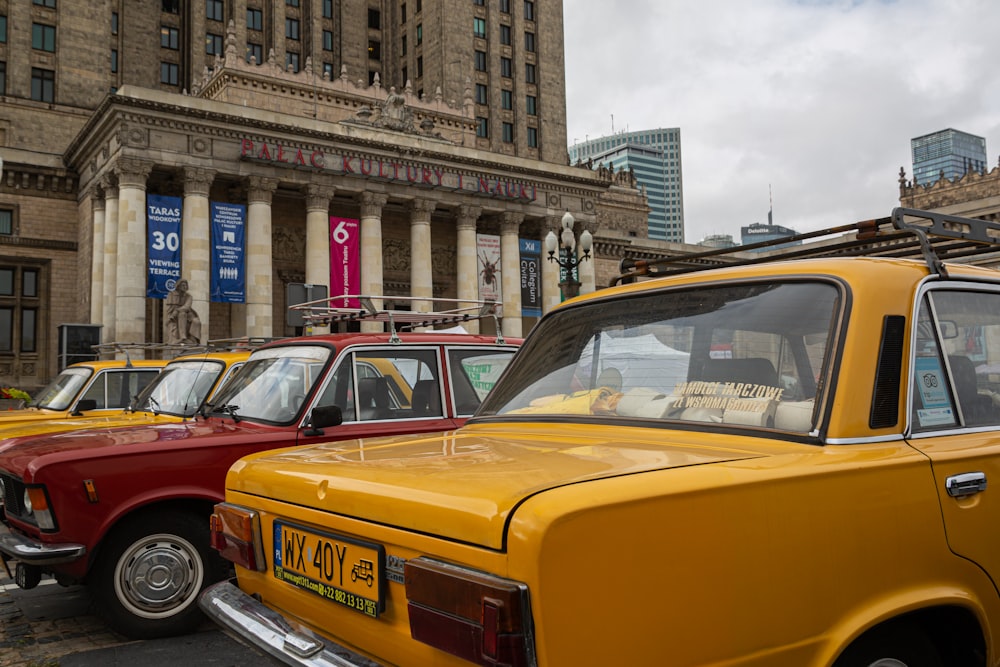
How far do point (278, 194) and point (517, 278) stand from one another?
1353 cm

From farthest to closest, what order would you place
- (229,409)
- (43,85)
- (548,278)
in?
(548,278) → (43,85) → (229,409)

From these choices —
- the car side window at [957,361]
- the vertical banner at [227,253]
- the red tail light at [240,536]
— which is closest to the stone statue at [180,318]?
the vertical banner at [227,253]

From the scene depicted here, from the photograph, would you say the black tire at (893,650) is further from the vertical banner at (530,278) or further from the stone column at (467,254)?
the vertical banner at (530,278)

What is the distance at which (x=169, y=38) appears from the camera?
52688 millimetres

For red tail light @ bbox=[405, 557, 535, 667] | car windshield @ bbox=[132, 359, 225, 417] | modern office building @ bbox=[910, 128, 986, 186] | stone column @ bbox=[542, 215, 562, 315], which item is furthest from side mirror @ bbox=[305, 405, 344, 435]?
modern office building @ bbox=[910, 128, 986, 186]

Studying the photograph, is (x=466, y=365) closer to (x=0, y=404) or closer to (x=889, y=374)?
(x=889, y=374)

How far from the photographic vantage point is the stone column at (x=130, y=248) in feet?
104

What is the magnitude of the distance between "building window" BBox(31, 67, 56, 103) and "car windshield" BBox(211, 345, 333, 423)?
4165 cm

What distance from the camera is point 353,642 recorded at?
2320mm

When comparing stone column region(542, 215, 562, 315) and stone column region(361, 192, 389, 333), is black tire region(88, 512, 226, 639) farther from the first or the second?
stone column region(542, 215, 562, 315)

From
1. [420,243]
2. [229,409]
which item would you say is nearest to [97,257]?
[420,243]

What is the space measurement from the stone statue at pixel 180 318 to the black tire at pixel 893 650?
85.1 feet

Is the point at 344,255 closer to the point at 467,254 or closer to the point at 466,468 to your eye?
the point at 467,254

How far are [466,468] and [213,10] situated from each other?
5955cm
